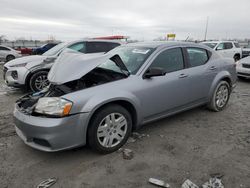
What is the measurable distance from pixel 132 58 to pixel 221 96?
2354mm

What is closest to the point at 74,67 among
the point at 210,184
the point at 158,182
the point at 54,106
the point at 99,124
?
the point at 54,106

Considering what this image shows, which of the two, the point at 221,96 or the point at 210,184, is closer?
the point at 210,184

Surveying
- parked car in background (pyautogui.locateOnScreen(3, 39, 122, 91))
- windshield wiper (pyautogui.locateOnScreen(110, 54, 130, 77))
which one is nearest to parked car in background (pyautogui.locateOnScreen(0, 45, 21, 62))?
parked car in background (pyautogui.locateOnScreen(3, 39, 122, 91))

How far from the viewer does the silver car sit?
8.02ft

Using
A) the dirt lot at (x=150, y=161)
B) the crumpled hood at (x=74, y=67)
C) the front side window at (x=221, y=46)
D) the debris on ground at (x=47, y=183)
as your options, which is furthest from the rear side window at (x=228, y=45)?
the debris on ground at (x=47, y=183)

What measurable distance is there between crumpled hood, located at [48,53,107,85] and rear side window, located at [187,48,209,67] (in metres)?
1.80

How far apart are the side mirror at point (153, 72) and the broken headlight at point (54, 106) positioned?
1262mm

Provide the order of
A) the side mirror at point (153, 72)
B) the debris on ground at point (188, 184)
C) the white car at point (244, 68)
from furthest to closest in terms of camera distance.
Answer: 1. the white car at point (244, 68)
2. the side mirror at point (153, 72)
3. the debris on ground at point (188, 184)

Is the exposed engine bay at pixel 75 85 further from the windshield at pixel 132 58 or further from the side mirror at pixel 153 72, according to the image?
the side mirror at pixel 153 72

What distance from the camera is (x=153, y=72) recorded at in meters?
2.96

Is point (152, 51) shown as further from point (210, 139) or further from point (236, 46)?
point (236, 46)

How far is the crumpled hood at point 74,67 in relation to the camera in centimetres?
278

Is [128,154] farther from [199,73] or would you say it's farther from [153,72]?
[199,73]

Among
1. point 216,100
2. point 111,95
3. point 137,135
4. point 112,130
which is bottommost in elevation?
point 137,135
